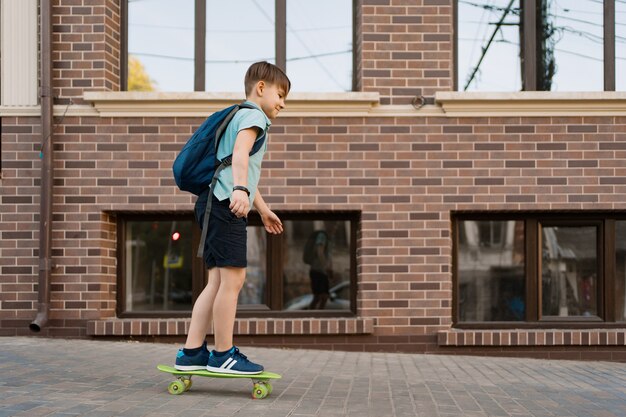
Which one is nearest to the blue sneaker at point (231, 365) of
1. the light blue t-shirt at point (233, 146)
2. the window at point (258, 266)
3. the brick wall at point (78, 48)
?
the light blue t-shirt at point (233, 146)

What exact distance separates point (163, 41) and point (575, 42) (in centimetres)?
422

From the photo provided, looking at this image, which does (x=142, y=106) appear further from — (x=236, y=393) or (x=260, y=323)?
Result: (x=236, y=393)

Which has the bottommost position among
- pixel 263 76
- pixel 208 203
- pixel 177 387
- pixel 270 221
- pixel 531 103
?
pixel 177 387

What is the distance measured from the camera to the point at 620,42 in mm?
8898

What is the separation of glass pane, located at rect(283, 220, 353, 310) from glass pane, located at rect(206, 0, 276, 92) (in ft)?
5.70

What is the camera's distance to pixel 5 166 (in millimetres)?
8477

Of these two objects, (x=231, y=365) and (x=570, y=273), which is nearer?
(x=231, y=365)

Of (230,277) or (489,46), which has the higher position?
(489,46)

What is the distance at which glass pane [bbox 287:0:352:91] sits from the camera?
886 centimetres

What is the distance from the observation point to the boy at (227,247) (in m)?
5.00

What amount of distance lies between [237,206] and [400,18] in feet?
14.3

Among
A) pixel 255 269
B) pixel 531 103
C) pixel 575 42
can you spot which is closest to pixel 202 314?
pixel 255 269

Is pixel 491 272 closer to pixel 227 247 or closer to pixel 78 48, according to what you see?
pixel 227 247

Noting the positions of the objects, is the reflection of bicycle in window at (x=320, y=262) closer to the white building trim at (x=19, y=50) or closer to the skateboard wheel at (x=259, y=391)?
the white building trim at (x=19, y=50)
